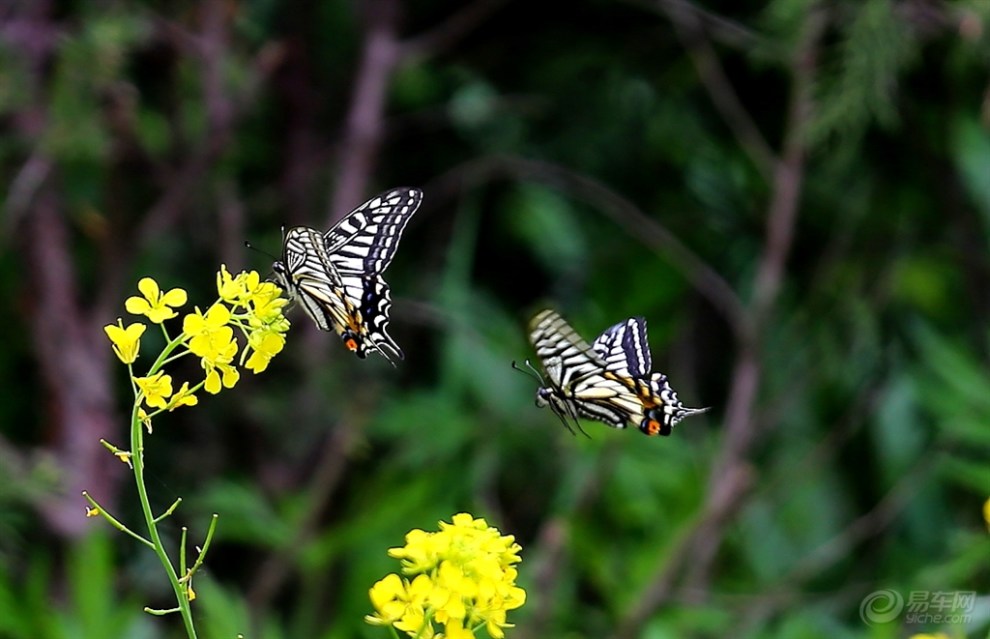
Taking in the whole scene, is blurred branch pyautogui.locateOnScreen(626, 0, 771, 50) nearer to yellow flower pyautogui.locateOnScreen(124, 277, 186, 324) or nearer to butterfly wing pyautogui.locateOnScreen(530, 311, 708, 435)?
butterfly wing pyautogui.locateOnScreen(530, 311, 708, 435)

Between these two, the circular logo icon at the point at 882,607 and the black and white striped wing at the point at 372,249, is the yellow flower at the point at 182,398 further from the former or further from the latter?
the circular logo icon at the point at 882,607

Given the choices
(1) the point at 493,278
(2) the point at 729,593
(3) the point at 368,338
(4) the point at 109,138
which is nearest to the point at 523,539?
(2) the point at 729,593

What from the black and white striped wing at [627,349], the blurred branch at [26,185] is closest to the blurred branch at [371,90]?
the blurred branch at [26,185]

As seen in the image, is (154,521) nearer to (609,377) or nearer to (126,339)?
Answer: (126,339)

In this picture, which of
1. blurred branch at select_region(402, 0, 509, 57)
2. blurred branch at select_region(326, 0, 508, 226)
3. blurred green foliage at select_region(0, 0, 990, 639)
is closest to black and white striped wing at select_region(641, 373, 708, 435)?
blurred green foliage at select_region(0, 0, 990, 639)

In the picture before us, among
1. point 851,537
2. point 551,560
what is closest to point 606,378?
point 551,560
